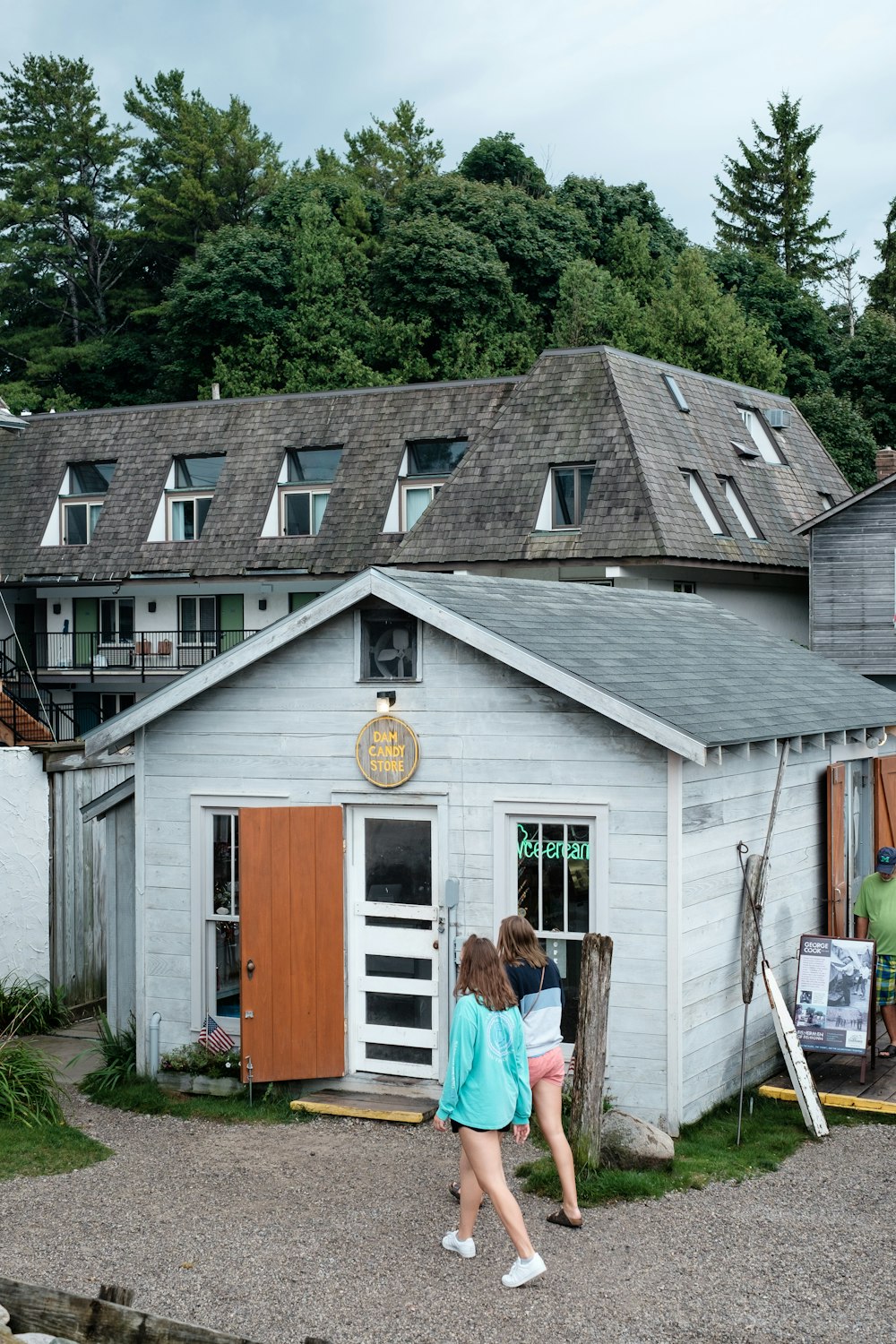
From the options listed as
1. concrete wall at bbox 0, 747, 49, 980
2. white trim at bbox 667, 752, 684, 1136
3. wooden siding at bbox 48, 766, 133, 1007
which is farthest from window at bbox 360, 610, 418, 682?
concrete wall at bbox 0, 747, 49, 980

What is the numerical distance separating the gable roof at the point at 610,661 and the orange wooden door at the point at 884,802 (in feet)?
1.78

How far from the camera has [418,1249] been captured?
8.50 meters

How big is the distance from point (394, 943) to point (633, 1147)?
2691 millimetres

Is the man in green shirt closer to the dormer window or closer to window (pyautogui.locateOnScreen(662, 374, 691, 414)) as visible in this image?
window (pyautogui.locateOnScreen(662, 374, 691, 414))

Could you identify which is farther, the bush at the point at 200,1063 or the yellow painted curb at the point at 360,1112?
the bush at the point at 200,1063

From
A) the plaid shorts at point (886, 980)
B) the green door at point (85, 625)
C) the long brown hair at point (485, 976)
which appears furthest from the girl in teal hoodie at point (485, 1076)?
the green door at point (85, 625)

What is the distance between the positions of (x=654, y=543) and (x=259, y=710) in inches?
633

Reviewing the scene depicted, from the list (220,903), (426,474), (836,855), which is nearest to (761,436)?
(426,474)

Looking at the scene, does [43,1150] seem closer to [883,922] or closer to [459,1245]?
[459,1245]

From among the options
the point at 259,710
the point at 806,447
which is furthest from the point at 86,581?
the point at 259,710

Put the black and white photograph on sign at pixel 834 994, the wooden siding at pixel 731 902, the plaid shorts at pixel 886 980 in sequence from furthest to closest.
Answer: the plaid shorts at pixel 886 980
the black and white photograph on sign at pixel 834 994
the wooden siding at pixel 731 902

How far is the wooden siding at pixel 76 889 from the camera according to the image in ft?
48.4

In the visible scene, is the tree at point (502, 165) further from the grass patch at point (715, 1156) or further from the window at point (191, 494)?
the grass patch at point (715, 1156)

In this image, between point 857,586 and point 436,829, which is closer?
point 436,829
